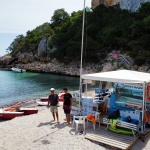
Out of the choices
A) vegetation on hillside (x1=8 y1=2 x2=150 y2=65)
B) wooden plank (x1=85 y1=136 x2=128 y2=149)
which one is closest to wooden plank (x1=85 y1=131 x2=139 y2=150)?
wooden plank (x1=85 y1=136 x2=128 y2=149)

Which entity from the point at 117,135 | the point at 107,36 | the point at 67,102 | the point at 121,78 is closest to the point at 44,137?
the point at 67,102

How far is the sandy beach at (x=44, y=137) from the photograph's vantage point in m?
8.94

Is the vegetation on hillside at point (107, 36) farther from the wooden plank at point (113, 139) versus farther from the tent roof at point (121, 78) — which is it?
the wooden plank at point (113, 139)

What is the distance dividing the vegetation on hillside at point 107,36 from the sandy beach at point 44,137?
3462 cm

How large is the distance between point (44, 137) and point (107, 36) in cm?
4687

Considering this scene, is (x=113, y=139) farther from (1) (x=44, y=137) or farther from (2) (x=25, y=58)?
(2) (x=25, y=58)

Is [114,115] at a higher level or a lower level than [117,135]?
higher

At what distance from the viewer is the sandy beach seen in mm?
8938

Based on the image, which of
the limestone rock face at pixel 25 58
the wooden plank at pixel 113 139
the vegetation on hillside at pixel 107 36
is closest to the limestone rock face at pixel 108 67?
the vegetation on hillside at pixel 107 36

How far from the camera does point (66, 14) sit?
281 ft

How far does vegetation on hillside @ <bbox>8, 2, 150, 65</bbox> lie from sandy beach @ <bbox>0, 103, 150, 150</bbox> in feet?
114

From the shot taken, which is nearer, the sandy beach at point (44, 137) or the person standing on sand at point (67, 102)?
the sandy beach at point (44, 137)

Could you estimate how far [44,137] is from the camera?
983 cm

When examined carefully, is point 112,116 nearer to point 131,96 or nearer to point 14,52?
point 131,96
